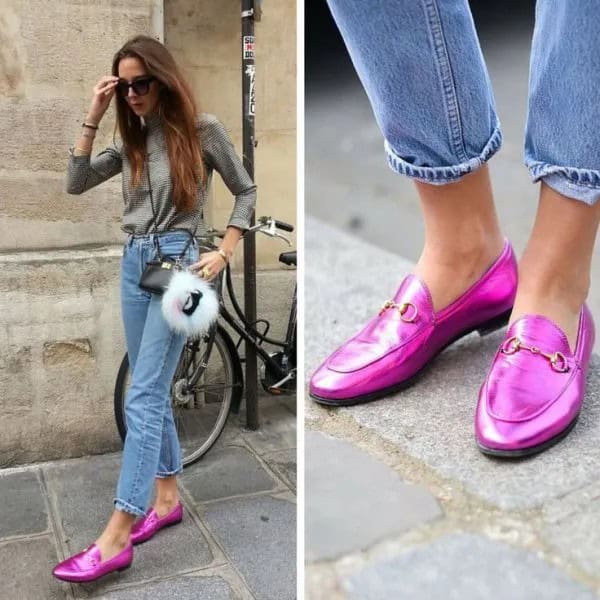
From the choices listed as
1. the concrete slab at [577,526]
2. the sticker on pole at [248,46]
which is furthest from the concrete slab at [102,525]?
the sticker on pole at [248,46]

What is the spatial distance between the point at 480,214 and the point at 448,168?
0.23 m

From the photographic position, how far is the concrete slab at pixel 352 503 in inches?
54.4

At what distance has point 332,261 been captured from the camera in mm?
2328

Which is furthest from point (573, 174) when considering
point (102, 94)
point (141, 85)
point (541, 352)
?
point (102, 94)

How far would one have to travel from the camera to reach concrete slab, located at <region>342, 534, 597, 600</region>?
4.09 ft

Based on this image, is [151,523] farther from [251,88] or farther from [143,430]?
[251,88]

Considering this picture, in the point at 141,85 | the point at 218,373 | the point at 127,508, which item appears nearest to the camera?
the point at 141,85

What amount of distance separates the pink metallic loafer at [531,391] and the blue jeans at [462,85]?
0.31 meters

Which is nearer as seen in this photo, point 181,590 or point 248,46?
point 181,590

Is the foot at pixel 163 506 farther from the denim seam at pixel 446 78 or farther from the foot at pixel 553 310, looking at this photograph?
the denim seam at pixel 446 78

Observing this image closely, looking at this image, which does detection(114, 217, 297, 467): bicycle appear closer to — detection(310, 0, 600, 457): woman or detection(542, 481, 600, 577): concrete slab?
detection(310, 0, 600, 457): woman

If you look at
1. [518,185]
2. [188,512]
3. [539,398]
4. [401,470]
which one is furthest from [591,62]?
[188,512]

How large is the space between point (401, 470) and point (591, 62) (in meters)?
0.84

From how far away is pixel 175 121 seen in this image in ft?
6.72
